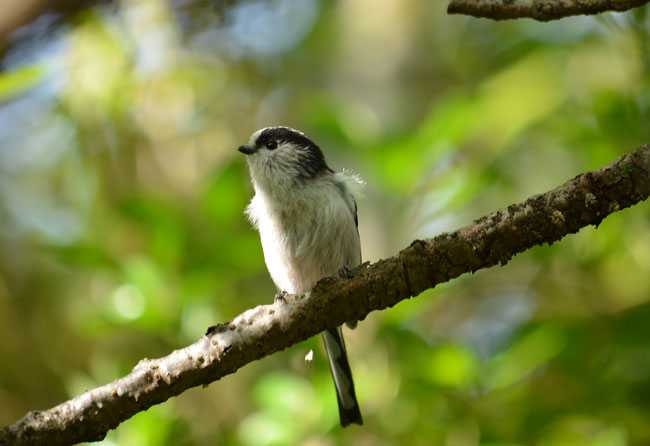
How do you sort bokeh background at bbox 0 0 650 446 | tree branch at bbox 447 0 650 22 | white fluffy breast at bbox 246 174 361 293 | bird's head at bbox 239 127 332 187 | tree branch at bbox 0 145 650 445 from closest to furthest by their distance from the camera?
tree branch at bbox 0 145 650 445, tree branch at bbox 447 0 650 22, bokeh background at bbox 0 0 650 446, white fluffy breast at bbox 246 174 361 293, bird's head at bbox 239 127 332 187

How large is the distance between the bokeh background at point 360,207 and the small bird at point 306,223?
129 millimetres

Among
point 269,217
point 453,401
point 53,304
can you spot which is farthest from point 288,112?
point 453,401

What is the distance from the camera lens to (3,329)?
5.79 m

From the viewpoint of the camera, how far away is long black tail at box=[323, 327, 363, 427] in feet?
11.9

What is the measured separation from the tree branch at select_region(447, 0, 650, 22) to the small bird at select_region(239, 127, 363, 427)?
163cm

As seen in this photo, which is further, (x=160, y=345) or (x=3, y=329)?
(x=3, y=329)

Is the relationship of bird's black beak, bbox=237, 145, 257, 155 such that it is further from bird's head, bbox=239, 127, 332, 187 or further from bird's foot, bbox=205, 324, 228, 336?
bird's foot, bbox=205, 324, 228, 336

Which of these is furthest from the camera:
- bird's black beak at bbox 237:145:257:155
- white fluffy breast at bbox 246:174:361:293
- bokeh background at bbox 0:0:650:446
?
bird's black beak at bbox 237:145:257:155

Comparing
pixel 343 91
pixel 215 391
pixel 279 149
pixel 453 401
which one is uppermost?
pixel 343 91

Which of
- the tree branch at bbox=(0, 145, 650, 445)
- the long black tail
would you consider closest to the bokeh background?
the long black tail

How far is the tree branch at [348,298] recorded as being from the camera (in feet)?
7.67

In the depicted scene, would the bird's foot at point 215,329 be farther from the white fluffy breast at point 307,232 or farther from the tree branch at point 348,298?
the white fluffy breast at point 307,232

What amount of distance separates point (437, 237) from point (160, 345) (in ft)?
9.31

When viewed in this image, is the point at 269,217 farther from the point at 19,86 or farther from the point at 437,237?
the point at 437,237
